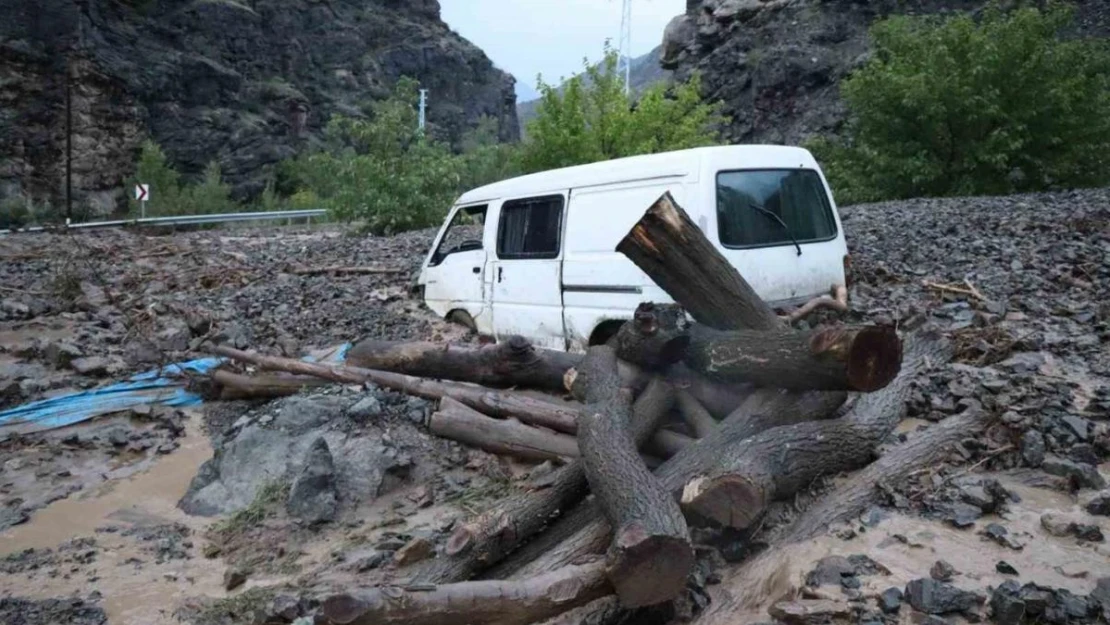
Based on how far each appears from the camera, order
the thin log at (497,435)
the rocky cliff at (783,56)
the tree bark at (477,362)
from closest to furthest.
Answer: the thin log at (497,435) → the tree bark at (477,362) → the rocky cliff at (783,56)

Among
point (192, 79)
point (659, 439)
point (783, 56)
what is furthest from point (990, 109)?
point (192, 79)

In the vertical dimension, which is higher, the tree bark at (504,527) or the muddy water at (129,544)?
the tree bark at (504,527)

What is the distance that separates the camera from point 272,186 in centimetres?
4200

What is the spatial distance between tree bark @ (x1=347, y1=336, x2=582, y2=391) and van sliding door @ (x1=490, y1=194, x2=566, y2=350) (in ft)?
4.03

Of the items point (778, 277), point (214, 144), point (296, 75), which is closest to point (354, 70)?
point (296, 75)

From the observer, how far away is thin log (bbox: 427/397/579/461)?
554 centimetres

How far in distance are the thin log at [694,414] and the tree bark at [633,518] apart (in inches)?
26.1

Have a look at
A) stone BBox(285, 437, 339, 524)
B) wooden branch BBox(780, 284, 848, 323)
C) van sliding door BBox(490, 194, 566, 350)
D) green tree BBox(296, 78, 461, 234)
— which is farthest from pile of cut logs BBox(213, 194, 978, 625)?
green tree BBox(296, 78, 461, 234)

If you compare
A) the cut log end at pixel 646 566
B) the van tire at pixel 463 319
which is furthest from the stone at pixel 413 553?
the van tire at pixel 463 319

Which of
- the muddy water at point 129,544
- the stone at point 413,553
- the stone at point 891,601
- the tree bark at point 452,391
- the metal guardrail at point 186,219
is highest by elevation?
the metal guardrail at point 186,219

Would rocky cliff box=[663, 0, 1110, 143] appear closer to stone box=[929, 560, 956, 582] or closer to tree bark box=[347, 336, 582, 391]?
tree bark box=[347, 336, 582, 391]

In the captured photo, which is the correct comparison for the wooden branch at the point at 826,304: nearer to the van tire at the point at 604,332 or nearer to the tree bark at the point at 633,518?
the van tire at the point at 604,332

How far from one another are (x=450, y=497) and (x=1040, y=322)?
5336 mm

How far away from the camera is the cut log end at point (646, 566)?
10.8 ft
